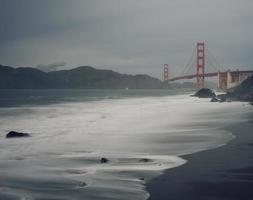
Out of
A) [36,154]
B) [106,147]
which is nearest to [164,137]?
[106,147]

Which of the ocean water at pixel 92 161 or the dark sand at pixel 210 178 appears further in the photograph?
the ocean water at pixel 92 161

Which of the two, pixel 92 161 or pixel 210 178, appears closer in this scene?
pixel 210 178

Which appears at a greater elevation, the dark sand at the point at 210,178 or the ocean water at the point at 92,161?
the dark sand at the point at 210,178

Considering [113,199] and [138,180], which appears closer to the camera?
[113,199]

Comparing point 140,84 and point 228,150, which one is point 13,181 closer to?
point 228,150

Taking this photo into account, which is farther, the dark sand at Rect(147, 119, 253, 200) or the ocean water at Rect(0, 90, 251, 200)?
the ocean water at Rect(0, 90, 251, 200)

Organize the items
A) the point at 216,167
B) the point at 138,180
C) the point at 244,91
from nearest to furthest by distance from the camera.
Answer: the point at 138,180, the point at 216,167, the point at 244,91

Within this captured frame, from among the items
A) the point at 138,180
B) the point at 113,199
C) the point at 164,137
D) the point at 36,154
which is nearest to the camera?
the point at 113,199

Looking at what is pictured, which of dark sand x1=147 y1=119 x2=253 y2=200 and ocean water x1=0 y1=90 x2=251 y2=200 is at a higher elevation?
dark sand x1=147 y1=119 x2=253 y2=200
